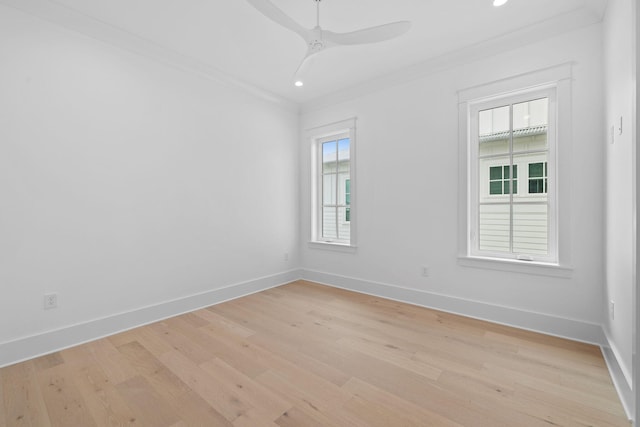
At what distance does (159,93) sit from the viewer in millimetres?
2873

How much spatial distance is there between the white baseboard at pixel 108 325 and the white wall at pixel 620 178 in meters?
3.42

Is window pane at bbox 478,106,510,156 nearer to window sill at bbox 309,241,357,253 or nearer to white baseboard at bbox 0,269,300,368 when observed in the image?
window sill at bbox 309,241,357,253

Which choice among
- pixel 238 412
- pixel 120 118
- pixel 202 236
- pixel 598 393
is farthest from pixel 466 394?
pixel 120 118

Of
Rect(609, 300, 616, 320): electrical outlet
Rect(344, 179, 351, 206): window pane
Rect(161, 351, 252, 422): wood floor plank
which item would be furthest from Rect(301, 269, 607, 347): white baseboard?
Rect(161, 351, 252, 422): wood floor plank

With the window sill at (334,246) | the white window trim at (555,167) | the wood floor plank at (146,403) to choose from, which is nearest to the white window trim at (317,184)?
the window sill at (334,246)

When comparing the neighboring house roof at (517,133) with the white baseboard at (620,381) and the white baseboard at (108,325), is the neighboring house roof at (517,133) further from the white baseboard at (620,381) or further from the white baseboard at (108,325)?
the white baseboard at (108,325)

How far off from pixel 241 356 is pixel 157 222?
163 centimetres

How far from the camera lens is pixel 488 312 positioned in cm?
276

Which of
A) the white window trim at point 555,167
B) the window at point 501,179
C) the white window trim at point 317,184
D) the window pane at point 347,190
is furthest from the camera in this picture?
the window pane at point 347,190

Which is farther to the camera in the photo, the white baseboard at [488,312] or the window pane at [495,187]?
the window pane at [495,187]

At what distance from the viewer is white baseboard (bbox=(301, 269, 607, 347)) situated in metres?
2.32

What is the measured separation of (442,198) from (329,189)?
1739 mm

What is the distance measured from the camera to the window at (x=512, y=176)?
259 centimetres

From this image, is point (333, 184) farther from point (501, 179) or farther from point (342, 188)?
point (501, 179)
